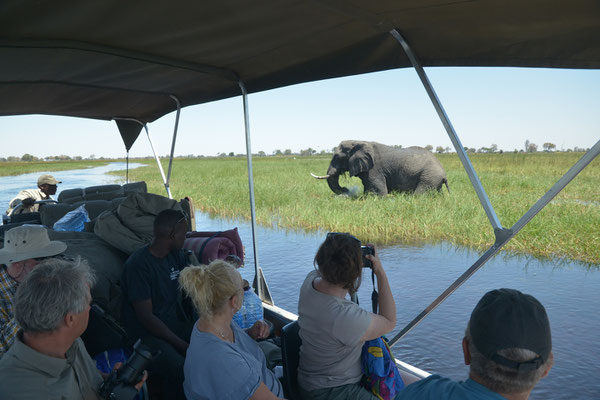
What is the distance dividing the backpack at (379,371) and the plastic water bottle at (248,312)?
4.34ft

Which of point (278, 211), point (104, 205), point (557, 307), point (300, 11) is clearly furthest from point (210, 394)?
point (278, 211)

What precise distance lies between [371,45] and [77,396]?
2.03m

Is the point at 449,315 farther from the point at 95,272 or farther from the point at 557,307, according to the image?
the point at 95,272

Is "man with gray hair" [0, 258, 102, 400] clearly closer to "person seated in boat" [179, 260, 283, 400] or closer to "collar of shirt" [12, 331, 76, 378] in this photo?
"collar of shirt" [12, 331, 76, 378]

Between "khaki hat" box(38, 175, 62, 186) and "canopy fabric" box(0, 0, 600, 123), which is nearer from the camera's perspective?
"canopy fabric" box(0, 0, 600, 123)

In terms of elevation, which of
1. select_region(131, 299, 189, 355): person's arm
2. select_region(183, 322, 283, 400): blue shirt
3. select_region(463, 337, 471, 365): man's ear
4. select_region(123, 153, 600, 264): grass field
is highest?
select_region(463, 337, 471, 365): man's ear

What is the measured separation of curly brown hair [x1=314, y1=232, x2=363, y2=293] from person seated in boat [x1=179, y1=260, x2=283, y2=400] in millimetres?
347

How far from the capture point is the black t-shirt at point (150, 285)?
2.44 meters

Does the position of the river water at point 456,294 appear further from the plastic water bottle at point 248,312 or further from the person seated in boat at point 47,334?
the person seated in boat at point 47,334

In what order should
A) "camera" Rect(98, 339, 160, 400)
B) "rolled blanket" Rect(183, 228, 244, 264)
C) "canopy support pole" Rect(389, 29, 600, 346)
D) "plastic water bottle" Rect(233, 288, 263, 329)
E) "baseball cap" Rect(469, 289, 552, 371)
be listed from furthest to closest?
"rolled blanket" Rect(183, 228, 244, 264), "plastic water bottle" Rect(233, 288, 263, 329), "canopy support pole" Rect(389, 29, 600, 346), "camera" Rect(98, 339, 160, 400), "baseball cap" Rect(469, 289, 552, 371)

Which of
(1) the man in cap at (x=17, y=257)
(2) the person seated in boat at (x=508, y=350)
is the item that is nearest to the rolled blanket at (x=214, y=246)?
(1) the man in cap at (x=17, y=257)

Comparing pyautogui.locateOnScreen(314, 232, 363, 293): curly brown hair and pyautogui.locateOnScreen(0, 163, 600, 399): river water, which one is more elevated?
pyautogui.locateOnScreen(314, 232, 363, 293): curly brown hair

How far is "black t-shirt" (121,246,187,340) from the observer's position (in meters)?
2.44

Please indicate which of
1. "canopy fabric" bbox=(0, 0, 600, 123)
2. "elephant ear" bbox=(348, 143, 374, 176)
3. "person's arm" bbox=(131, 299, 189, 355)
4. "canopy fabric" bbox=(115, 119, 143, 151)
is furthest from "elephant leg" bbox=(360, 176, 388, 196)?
"person's arm" bbox=(131, 299, 189, 355)
